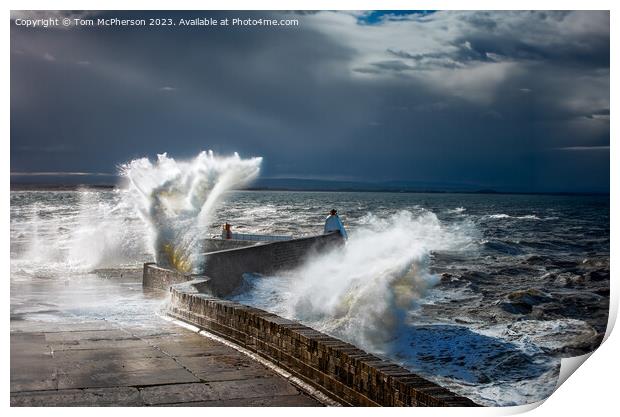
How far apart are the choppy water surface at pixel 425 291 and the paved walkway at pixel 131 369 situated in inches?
56.5

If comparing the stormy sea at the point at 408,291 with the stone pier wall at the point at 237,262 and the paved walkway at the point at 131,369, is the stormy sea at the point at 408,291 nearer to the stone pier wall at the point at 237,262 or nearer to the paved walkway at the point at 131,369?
the stone pier wall at the point at 237,262

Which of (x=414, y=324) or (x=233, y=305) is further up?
(x=233, y=305)

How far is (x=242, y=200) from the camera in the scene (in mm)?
61062

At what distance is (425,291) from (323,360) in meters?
14.6

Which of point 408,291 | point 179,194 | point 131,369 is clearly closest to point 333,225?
point 408,291

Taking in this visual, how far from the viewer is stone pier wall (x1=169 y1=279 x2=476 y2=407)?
5.27 m

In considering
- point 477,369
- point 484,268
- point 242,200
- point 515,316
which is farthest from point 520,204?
point 477,369

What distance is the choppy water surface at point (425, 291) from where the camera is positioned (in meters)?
12.3

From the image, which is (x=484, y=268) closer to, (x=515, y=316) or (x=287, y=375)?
(x=515, y=316)

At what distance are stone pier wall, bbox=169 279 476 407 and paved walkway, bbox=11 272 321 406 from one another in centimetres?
16

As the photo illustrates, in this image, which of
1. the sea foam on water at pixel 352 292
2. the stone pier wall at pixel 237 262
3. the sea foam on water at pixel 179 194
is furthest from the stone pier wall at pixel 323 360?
the sea foam on water at pixel 179 194

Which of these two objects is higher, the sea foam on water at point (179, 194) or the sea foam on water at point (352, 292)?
the sea foam on water at point (179, 194)

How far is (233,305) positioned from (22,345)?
2.02m

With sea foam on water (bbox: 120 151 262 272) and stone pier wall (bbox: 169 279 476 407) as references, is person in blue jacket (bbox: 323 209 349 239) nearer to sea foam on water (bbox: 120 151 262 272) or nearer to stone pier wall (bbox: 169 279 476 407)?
sea foam on water (bbox: 120 151 262 272)
